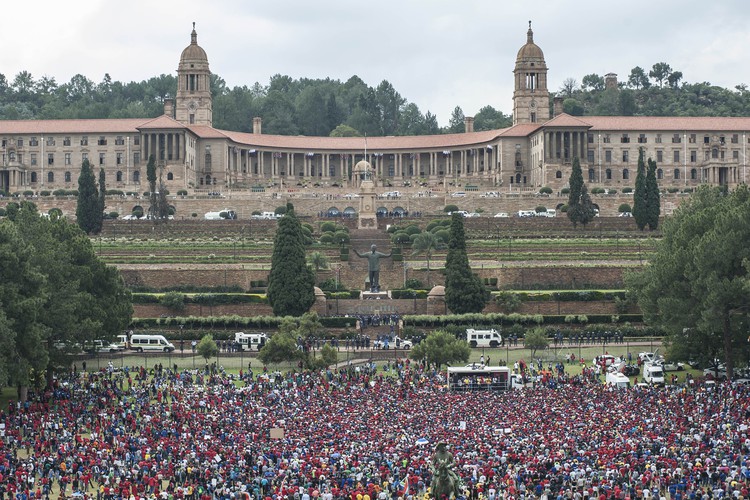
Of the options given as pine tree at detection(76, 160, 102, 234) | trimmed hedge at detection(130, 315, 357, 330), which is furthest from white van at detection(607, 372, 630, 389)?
pine tree at detection(76, 160, 102, 234)

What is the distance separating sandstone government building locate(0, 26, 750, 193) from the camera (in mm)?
132750

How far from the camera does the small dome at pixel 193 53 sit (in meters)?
147

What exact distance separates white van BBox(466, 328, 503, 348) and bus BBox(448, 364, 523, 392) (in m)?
12.4

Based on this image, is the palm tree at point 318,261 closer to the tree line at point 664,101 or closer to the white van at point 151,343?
the white van at point 151,343

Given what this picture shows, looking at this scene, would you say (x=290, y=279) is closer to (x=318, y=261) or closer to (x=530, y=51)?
(x=318, y=261)

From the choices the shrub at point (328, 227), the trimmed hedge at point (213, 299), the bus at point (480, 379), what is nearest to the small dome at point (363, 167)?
the shrub at point (328, 227)

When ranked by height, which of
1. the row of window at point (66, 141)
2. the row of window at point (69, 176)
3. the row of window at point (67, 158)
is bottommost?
the row of window at point (69, 176)

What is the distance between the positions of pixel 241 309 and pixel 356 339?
10563 mm

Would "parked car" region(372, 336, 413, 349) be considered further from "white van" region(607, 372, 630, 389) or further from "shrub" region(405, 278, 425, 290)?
"white van" region(607, 372, 630, 389)

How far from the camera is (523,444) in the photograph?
4216 centimetres

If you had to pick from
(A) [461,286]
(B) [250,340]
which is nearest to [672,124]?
(A) [461,286]

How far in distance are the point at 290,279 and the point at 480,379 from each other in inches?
839

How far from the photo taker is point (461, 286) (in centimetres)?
7575

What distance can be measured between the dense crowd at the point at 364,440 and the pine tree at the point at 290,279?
17.4 m
